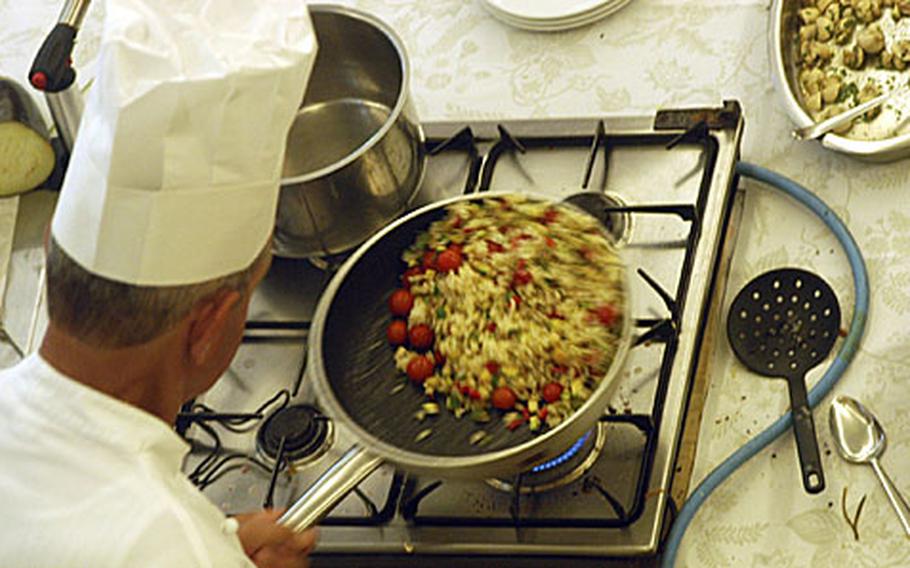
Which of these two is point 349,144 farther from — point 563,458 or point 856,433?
point 856,433

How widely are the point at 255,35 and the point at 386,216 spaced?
0.39 m

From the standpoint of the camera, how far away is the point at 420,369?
100cm

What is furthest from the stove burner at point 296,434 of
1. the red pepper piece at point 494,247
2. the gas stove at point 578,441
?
the red pepper piece at point 494,247

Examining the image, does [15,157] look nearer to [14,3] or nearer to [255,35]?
[14,3]

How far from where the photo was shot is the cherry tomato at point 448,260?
1008mm

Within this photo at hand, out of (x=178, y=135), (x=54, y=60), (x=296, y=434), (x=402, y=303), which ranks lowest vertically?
(x=296, y=434)

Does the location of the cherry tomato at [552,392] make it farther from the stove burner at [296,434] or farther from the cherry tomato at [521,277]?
the stove burner at [296,434]

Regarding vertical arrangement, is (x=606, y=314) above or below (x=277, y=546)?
above

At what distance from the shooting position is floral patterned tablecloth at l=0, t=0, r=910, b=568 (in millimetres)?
932

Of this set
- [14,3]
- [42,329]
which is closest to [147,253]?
[42,329]

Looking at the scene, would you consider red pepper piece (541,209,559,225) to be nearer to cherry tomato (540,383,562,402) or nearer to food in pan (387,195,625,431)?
food in pan (387,195,625,431)

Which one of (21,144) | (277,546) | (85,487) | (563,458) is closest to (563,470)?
(563,458)

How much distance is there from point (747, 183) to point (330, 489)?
1.71ft

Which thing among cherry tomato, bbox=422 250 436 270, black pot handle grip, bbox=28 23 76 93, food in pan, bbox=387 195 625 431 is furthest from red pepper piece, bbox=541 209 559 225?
black pot handle grip, bbox=28 23 76 93
